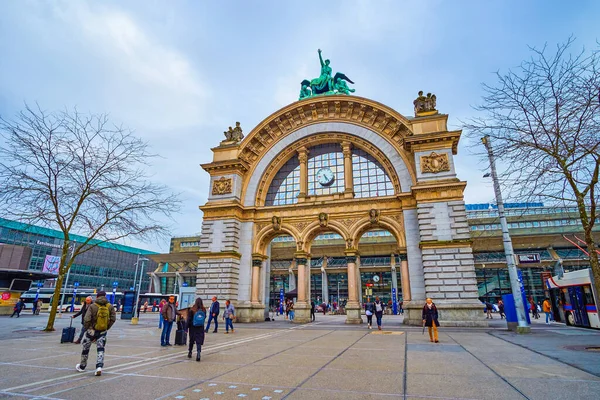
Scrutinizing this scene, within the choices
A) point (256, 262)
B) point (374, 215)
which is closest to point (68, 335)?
point (256, 262)

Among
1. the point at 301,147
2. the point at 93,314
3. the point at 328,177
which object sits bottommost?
the point at 93,314

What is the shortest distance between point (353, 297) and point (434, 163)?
11.5 meters

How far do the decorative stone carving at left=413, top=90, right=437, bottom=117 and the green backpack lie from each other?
24.3m

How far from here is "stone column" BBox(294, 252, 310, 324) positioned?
25.8 metres

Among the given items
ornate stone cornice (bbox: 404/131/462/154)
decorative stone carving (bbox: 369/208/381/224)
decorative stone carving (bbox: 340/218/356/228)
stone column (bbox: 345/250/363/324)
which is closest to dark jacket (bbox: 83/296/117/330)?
stone column (bbox: 345/250/363/324)

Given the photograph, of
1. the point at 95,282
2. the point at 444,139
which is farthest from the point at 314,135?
the point at 95,282

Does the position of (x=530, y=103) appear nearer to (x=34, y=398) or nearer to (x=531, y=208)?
(x=531, y=208)

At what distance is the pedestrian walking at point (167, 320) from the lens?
40.0 feet

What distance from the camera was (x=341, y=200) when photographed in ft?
85.4

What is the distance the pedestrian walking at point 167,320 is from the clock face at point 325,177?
1812 cm

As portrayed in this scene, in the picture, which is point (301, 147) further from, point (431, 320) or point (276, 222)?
point (431, 320)

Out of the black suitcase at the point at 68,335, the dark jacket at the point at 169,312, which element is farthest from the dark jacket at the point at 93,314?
the black suitcase at the point at 68,335

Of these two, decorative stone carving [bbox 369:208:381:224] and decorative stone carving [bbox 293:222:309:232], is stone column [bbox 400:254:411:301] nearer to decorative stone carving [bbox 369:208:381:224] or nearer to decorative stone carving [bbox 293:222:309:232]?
decorative stone carving [bbox 369:208:381:224]

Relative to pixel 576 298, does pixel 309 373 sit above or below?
below
